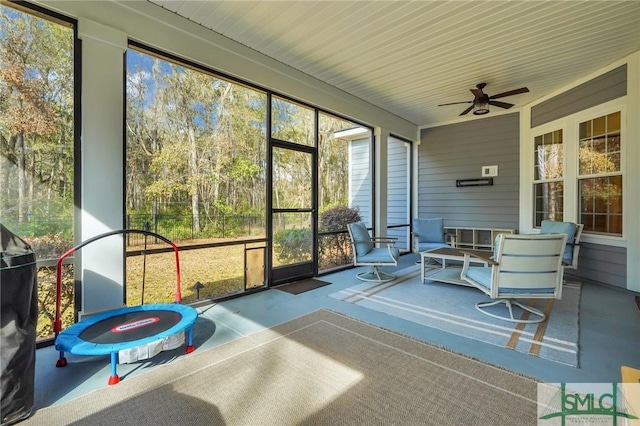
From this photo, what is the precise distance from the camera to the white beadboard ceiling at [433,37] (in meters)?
3.08

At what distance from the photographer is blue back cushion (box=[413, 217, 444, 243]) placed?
6152 mm

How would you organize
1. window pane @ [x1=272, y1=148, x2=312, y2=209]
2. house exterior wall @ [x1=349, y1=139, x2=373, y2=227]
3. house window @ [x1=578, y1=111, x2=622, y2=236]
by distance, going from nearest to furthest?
1. house window @ [x1=578, y1=111, x2=622, y2=236]
2. window pane @ [x1=272, y1=148, x2=312, y2=209]
3. house exterior wall @ [x1=349, y1=139, x2=373, y2=227]

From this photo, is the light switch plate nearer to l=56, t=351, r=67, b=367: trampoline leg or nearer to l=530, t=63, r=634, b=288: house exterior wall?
l=530, t=63, r=634, b=288: house exterior wall

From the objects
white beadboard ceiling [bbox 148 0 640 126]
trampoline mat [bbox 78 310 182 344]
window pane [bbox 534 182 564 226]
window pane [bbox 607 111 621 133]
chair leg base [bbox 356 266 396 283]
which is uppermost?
white beadboard ceiling [bbox 148 0 640 126]

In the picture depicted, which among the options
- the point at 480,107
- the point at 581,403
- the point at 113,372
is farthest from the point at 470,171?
the point at 113,372

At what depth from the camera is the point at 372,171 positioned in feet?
20.3

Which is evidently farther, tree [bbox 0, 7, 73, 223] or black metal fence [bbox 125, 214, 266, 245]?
black metal fence [bbox 125, 214, 266, 245]

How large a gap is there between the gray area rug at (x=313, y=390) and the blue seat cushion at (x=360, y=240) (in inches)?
89.5

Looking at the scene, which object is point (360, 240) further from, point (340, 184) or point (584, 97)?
point (584, 97)

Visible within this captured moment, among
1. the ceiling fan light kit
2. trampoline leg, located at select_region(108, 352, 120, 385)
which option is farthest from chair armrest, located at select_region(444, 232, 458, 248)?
trampoline leg, located at select_region(108, 352, 120, 385)

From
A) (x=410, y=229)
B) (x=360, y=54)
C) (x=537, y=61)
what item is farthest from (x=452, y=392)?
(x=410, y=229)

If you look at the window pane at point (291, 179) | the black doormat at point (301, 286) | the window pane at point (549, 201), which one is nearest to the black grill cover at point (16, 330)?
the black doormat at point (301, 286)

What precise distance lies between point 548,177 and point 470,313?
12.6 feet

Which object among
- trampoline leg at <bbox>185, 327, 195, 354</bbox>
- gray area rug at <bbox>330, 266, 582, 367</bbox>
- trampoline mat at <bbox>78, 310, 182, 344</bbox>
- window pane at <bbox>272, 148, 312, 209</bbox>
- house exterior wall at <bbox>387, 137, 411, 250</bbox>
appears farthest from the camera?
house exterior wall at <bbox>387, 137, 411, 250</bbox>
